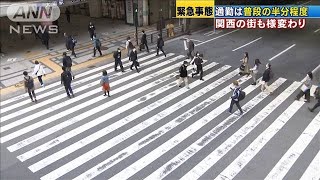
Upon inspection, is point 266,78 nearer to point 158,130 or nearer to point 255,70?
point 255,70

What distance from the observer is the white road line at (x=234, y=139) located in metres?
10.7

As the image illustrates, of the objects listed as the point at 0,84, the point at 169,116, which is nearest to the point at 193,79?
the point at 169,116

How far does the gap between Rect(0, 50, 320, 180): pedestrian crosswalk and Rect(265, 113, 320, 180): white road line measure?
0.10ft

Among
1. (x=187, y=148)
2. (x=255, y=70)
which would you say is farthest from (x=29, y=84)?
(x=255, y=70)

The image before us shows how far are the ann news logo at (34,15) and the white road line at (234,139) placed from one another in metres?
15.6

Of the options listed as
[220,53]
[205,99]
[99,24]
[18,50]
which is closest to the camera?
[205,99]

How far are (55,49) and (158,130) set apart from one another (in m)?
13.7

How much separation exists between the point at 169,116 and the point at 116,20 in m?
20.0

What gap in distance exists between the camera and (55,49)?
23812mm

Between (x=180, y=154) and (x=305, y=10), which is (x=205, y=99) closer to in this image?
(x=180, y=154)

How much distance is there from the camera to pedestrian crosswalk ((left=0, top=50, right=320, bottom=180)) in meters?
10.9

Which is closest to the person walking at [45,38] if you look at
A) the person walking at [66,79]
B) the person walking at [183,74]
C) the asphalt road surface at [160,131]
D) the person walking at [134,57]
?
the asphalt road surface at [160,131]

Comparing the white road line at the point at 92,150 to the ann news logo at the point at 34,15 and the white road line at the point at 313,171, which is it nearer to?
the white road line at the point at 313,171

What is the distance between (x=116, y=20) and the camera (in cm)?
3209
